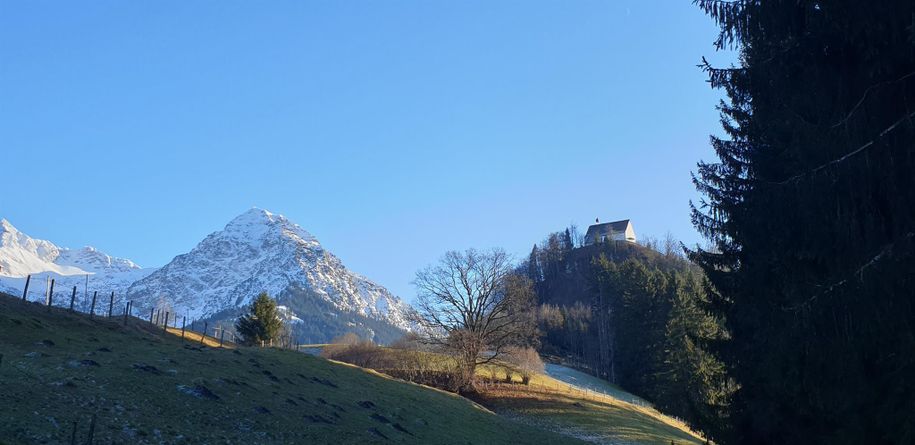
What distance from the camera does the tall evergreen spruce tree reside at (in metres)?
8.22

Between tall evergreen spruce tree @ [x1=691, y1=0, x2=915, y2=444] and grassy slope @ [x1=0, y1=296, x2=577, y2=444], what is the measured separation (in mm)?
14370

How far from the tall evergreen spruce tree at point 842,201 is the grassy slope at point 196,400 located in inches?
566

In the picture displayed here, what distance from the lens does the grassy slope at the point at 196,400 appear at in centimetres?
1578

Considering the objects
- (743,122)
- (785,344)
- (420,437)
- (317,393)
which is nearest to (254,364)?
(317,393)

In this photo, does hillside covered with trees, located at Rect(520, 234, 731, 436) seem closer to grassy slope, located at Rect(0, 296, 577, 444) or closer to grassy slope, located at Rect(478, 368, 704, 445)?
grassy slope, located at Rect(478, 368, 704, 445)

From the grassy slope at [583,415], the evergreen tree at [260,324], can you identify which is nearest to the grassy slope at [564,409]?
the grassy slope at [583,415]

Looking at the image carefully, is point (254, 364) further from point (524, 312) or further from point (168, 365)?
point (524, 312)

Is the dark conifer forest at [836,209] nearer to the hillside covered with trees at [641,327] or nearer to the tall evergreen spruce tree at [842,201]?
the tall evergreen spruce tree at [842,201]

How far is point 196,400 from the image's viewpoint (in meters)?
20.7

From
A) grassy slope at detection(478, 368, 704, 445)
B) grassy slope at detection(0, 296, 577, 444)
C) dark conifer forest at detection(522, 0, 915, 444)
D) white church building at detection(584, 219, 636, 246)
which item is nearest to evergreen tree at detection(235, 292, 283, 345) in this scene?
grassy slope at detection(0, 296, 577, 444)

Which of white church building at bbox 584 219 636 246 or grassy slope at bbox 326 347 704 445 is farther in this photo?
white church building at bbox 584 219 636 246

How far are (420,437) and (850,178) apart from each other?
2068 cm

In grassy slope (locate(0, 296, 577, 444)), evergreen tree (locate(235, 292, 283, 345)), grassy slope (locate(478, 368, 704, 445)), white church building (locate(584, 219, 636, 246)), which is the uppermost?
white church building (locate(584, 219, 636, 246))

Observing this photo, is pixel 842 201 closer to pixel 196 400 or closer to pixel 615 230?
pixel 196 400
